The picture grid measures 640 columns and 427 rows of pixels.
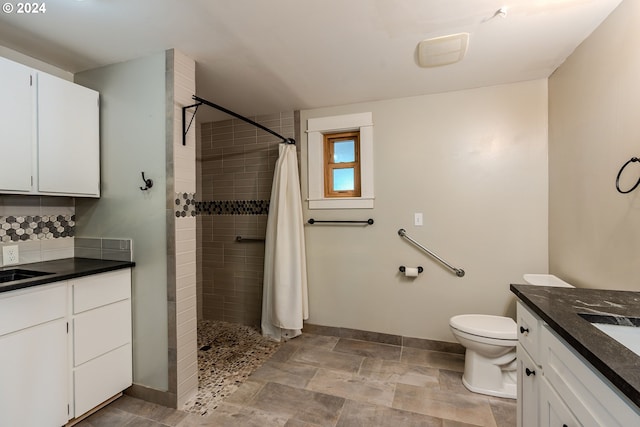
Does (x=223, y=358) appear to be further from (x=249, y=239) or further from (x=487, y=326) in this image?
(x=487, y=326)

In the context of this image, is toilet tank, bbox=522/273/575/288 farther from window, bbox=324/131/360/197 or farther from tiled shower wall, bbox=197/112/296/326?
tiled shower wall, bbox=197/112/296/326

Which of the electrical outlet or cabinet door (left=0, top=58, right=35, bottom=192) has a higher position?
cabinet door (left=0, top=58, right=35, bottom=192)

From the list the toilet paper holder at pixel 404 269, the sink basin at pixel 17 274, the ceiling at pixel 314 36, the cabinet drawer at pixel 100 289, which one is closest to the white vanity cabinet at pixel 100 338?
the cabinet drawer at pixel 100 289

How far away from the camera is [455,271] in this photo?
242cm

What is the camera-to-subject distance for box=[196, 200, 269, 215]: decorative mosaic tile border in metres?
3.05

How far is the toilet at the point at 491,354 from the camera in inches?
71.9

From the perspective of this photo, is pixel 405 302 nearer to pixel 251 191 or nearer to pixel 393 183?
pixel 393 183

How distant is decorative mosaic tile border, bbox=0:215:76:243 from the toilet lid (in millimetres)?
2914

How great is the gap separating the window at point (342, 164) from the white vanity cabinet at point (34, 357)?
2.14 metres

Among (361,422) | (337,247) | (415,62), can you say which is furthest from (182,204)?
(415,62)

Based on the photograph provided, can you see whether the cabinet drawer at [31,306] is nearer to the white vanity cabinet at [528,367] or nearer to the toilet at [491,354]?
the white vanity cabinet at [528,367]

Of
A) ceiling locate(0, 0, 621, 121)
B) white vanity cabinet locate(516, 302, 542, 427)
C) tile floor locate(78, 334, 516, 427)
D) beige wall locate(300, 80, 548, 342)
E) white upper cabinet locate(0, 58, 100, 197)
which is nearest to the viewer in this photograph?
white vanity cabinet locate(516, 302, 542, 427)

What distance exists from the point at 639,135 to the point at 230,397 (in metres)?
2.71

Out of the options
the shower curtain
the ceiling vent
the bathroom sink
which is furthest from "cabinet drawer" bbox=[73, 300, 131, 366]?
the ceiling vent
